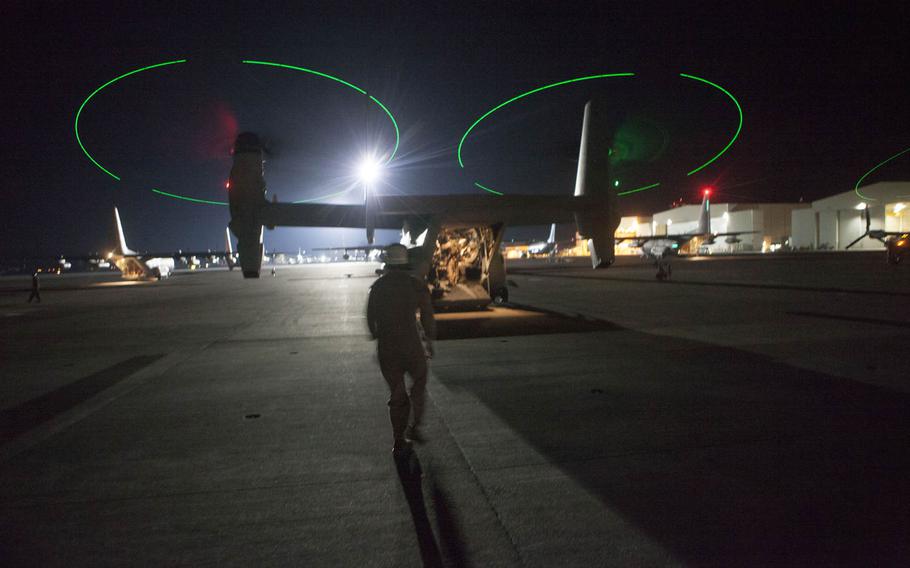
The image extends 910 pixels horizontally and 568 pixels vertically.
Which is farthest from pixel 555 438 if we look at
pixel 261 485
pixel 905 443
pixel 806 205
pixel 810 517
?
pixel 806 205

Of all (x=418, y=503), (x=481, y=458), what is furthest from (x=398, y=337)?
(x=418, y=503)

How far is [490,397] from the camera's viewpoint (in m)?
6.16

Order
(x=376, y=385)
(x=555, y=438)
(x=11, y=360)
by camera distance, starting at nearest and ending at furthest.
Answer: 1. (x=555, y=438)
2. (x=376, y=385)
3. (x=11, y=360)

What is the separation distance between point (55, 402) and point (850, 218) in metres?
94.8

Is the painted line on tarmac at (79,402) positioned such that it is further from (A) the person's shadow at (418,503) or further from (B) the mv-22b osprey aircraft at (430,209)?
(A) the person's shadow at (418,503)

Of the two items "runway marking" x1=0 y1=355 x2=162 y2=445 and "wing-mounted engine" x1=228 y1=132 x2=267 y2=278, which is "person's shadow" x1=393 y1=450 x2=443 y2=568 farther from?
"wing-mounted engine" x1=228 y1=132 x2=267 y2=278

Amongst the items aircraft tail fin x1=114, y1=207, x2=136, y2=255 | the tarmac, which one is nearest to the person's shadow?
the tarmac

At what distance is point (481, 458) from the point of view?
14.0 ft

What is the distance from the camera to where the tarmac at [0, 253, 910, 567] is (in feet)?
9.82

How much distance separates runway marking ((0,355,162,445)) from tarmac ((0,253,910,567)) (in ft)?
0.17

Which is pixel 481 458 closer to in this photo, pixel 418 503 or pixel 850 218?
pixel 418 503

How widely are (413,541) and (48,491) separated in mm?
3153

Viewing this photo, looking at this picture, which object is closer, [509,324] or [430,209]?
[430,209]

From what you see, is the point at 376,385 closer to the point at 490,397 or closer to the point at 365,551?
the point at 490,397
